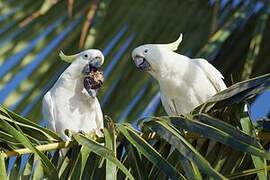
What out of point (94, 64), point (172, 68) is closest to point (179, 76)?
point (172, 68)

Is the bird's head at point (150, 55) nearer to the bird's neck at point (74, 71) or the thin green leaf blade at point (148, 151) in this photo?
the bird's neck at point (74, 71)

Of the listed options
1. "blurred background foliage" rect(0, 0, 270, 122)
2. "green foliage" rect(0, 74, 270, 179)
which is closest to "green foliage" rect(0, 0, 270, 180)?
"blurred background foliage" rect(0, 0, 270, 122)

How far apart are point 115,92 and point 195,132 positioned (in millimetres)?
996

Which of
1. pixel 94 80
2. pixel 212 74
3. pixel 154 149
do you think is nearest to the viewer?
pixel 154 149

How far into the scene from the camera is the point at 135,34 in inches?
92.6

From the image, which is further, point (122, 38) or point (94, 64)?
point (122, 38)

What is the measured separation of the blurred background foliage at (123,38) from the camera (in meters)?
2.24

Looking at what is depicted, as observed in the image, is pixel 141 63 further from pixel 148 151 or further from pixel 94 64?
pixel 148 151

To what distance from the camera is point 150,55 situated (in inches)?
86.1

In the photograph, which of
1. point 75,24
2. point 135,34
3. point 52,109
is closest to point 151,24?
point 135,34

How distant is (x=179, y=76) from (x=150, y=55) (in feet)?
0.33

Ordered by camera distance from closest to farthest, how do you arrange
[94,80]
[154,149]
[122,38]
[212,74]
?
[154,149] → [94,80] → [212,74] → [122,38]

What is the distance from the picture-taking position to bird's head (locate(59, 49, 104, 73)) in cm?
211

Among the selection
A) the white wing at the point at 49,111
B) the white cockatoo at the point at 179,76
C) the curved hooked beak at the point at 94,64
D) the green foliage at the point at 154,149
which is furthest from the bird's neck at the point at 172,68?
the green foliage at the point at 154,149
